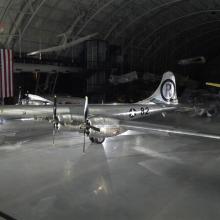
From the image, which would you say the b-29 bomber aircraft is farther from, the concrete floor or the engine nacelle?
the concrete floor

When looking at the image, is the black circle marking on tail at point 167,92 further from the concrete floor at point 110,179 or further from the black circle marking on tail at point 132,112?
the concrete floor at point 110,179

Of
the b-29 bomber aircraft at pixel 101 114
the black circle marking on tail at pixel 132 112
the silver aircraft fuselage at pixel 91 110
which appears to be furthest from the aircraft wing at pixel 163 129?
the black circle marking on tail at pixel 132 112

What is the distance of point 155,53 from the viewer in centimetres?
4453

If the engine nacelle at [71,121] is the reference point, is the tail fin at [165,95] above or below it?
above

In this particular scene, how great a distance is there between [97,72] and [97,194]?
29095 mm

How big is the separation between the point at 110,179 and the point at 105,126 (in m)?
3.80

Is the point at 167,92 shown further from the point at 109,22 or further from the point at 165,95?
the point at 109,22

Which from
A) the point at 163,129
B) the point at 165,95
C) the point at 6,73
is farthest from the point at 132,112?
the point at 6,73

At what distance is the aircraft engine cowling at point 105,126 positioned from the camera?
13188 millimetres

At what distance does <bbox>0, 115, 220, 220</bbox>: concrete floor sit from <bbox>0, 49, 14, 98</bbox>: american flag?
10232mm

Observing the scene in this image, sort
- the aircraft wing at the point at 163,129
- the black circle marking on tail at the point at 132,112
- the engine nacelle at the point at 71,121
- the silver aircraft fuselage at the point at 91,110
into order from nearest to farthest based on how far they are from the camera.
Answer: the aircraft wing at the point at 163,129, the engine nacelle at the point at 71,121, the silver aircraft fuselage at the point at 91,110, the black circle marking on tail at the point at 132,112

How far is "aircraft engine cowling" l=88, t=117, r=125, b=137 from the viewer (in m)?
13.2

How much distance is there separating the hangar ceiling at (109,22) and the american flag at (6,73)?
276 centimetres

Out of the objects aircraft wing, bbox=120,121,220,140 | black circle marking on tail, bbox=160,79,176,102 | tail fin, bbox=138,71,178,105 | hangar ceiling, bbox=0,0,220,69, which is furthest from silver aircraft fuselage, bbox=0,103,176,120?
hangar ceiling, bbox=0,0,220,69
